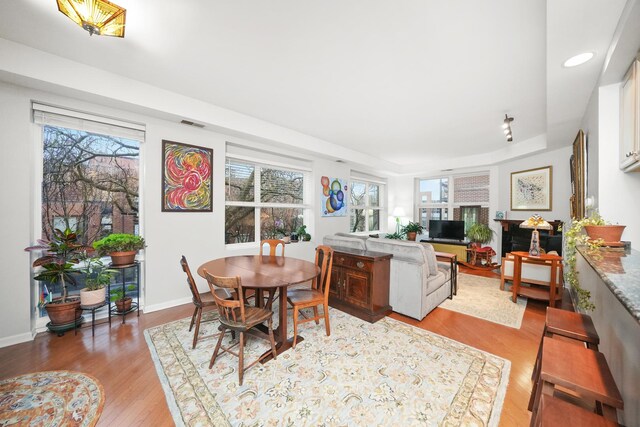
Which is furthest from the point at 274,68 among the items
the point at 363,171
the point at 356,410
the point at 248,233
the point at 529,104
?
the point at 363,171

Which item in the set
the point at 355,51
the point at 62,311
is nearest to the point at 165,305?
the point at 62,311

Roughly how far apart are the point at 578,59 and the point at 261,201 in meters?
4.09

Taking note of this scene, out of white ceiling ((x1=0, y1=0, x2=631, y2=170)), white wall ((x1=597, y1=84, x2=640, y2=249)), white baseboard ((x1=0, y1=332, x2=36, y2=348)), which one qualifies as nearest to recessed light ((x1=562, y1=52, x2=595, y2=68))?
white ceiling ((x1=0, y1=0, x2=631, y2=170))

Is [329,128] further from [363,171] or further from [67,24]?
[67,24]

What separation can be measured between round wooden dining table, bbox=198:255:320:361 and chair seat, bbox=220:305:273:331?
20 centimetres

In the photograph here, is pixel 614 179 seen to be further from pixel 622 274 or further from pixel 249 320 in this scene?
pixel 249 320

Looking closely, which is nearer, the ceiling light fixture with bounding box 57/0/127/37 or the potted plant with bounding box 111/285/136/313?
the ceiling light fixture with bounding box 57/0/127/37

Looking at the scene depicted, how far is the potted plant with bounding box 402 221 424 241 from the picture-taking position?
678 centimetres

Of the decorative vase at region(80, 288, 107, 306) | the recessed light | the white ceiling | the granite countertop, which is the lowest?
the decorative vase at region(80, 288, 107, 306)

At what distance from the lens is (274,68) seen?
2.38 metres

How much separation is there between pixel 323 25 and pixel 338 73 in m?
0.66

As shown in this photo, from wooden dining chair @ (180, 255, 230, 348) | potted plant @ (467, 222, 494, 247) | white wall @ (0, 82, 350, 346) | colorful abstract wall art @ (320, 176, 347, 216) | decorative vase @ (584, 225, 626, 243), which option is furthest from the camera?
potted plant @ (467, 222, 494, 247)

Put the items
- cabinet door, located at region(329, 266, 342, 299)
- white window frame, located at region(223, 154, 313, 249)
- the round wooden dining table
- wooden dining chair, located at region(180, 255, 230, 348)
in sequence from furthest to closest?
white window frame, located at region(223, 154, 313, 249) → cabinet door, located at region(329, 266, 342, 299) → wooden dining chair, located at region(180, 255, 230, 348) → the round wooden dining table

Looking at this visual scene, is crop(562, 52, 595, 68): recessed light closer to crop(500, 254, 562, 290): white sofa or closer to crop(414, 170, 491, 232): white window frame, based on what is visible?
crop(500, 254, 562, 290): white sofa
